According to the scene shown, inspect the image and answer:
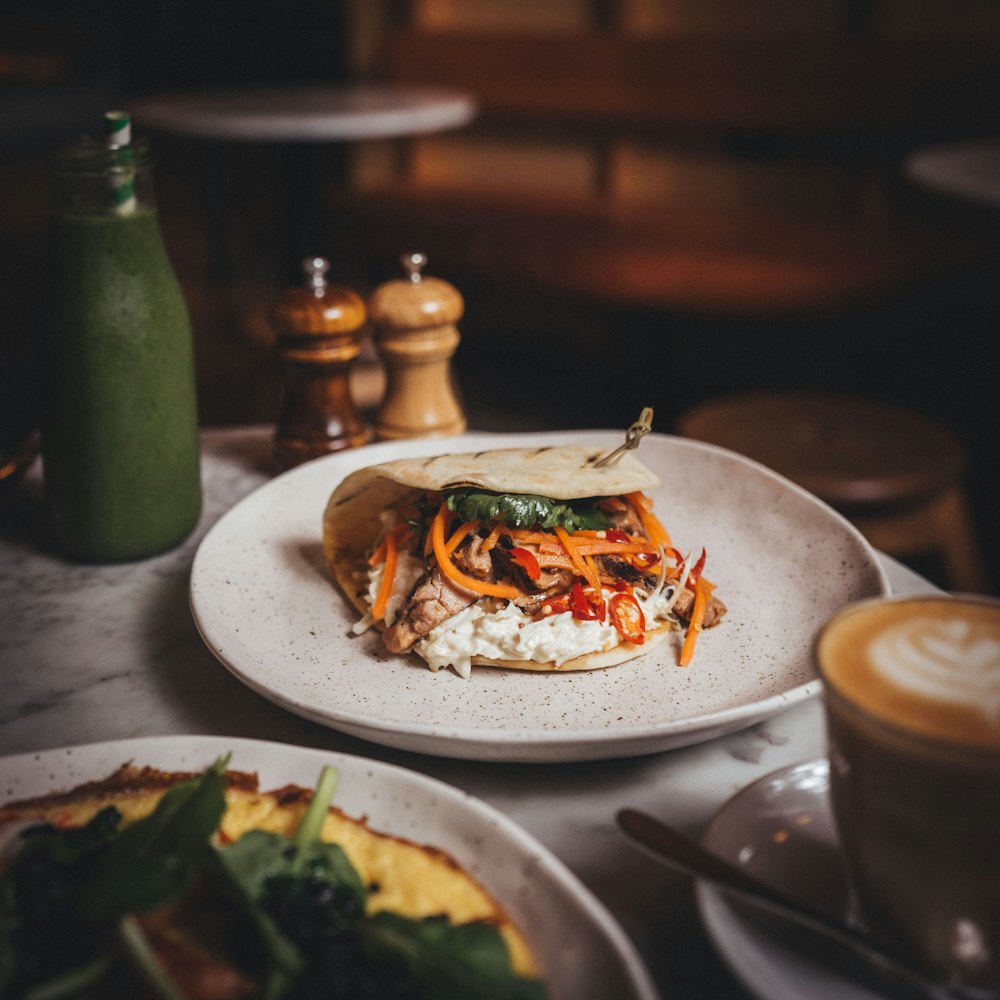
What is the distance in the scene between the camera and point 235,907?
30.8 inches

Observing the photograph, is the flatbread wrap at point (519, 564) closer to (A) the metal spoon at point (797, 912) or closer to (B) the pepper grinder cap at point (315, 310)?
(B) the pepper grinder cap at point (315, 310)

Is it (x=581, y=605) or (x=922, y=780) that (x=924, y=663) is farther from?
(x=581, y=605)

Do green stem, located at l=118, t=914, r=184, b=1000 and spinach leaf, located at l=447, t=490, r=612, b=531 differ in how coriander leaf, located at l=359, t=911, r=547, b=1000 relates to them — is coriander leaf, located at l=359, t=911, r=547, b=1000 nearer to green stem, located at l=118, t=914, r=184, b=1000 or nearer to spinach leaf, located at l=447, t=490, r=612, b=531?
green stem, located at l=118, t=914, r=184, b=1000

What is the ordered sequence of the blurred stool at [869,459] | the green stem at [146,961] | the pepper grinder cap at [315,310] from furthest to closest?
the blurred stool at [869,459]
the pepper grinder cap at [315,310]
the green stem at [146,961]

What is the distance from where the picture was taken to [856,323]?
5383 mm

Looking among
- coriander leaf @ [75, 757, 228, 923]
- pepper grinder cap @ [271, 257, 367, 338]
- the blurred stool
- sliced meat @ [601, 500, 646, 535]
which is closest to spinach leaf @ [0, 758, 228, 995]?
coriander leaf @ [75, 757, 228, 923]

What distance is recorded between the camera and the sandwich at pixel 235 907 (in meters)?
0.70

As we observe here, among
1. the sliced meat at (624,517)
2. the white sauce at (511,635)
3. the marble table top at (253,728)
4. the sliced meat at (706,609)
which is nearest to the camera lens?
the marble table top at (253,728)

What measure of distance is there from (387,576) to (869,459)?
1.92 m

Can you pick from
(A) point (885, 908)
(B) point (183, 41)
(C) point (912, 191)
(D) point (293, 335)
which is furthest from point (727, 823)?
(B) point (183, 41)

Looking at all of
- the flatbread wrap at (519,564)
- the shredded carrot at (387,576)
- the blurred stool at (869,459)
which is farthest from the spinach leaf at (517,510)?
the blurred stool at (869,459)

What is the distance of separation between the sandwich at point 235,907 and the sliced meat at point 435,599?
0.40 metres

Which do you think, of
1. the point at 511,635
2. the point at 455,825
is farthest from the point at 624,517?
the point at 455,825

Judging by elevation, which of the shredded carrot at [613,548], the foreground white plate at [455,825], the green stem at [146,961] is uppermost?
the green stem at [146,961]
